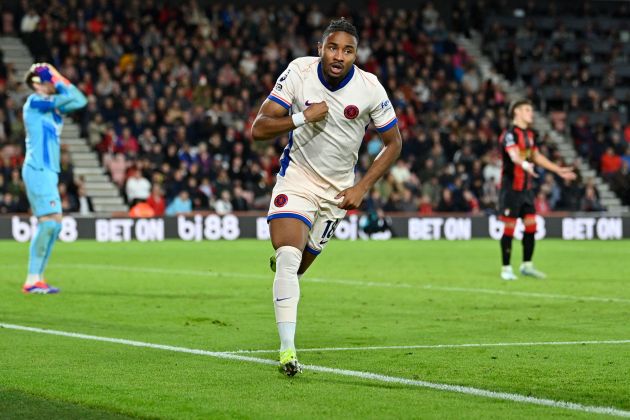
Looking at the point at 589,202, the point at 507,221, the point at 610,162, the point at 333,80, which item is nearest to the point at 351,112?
the point at 333,80

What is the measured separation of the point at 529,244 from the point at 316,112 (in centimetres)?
974

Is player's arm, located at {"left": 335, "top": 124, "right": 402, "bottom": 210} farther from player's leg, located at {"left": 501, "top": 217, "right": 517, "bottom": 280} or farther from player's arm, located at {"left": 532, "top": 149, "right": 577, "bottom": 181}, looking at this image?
player's leg, located at {"left": 501, "top": 217, "right": 517, "bottom": 280}

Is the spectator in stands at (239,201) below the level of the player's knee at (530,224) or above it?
below

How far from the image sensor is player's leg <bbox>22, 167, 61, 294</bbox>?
14.0 m

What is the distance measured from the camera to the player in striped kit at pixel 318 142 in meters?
8.08

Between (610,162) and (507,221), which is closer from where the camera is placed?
(507,221)

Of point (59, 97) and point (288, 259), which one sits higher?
point (59, 97)

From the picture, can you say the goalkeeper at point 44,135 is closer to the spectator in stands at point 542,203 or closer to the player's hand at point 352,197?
the player's hand at point 352,197

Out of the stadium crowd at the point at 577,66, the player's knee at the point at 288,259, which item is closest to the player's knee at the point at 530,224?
→ the player's knee at the point at 288,259

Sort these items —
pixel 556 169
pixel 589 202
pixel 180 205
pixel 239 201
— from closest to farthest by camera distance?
pixel 556 169 < pixel 180 205 < pixel 239 201 < pixel 589 202

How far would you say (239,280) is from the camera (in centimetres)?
1666

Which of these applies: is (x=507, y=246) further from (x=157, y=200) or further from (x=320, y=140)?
(x=157, y=200)

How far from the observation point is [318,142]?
8.48 meters

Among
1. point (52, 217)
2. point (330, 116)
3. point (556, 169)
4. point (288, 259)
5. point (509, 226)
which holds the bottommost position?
point (509, 226)
